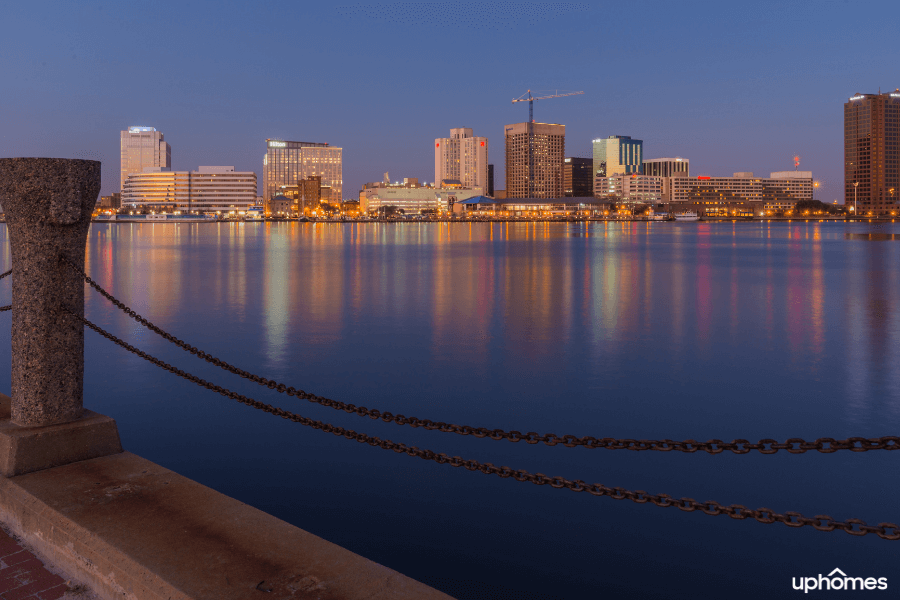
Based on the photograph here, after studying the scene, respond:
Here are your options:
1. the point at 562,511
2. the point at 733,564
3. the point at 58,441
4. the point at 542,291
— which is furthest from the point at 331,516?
the point at 542,291

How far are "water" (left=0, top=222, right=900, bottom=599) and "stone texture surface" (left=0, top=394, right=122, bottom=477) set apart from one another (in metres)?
2.46

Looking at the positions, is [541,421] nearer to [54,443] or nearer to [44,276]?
[54,443]

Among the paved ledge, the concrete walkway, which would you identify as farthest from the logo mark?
the concrete walkway

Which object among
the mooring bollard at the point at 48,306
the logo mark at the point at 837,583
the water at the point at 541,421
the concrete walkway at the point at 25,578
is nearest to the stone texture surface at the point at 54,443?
the mooring bollard at the point at 48,306

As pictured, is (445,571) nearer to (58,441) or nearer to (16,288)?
(58,441)

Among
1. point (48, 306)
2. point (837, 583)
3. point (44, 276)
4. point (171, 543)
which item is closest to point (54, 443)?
point (48, 306)

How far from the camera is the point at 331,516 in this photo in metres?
7.67

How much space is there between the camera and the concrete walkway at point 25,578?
13.4 feet

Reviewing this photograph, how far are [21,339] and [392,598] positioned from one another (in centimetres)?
402

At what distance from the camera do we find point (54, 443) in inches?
216

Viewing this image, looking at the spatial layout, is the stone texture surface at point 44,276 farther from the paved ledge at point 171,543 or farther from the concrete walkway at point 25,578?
the concrete walkway at point 25,578

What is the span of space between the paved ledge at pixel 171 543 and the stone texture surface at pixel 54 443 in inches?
4.9

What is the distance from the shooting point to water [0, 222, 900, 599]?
22.5 feet

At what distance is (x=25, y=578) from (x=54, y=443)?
4.71ft
